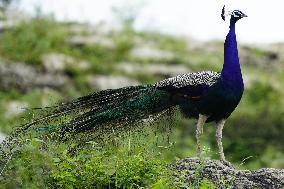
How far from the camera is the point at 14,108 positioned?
13664 mm

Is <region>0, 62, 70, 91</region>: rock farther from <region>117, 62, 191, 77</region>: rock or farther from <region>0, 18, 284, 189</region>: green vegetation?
<region>117, 62, 191, 77</region>: rock

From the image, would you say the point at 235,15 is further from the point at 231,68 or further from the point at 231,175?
the point at 231,175

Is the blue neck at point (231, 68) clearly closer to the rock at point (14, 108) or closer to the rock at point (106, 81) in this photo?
the rock at point (14, 108)

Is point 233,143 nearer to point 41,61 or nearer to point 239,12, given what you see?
point 41,61

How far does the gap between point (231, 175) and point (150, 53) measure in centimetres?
994

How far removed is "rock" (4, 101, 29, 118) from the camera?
12.9 metres

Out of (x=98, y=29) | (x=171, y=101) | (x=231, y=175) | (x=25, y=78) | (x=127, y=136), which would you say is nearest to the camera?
(x=231, y=175)

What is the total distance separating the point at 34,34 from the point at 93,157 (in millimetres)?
10269

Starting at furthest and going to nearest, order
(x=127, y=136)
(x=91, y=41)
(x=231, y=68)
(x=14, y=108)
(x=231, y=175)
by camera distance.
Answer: (x=91, y=41), (x=14, y=108), (x=231, y=68), (x=127, y=136), (x=231, y=175)

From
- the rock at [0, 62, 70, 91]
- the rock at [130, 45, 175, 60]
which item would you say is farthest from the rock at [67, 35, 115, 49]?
the rock at [0, 62, 70, 91]

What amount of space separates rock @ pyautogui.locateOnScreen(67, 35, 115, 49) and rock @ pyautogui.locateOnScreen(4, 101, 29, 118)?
8.56 feet

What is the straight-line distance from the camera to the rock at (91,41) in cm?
1655

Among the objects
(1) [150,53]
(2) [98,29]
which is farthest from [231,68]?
(2) [98,29]

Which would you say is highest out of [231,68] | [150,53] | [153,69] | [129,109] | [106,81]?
[150,53]
